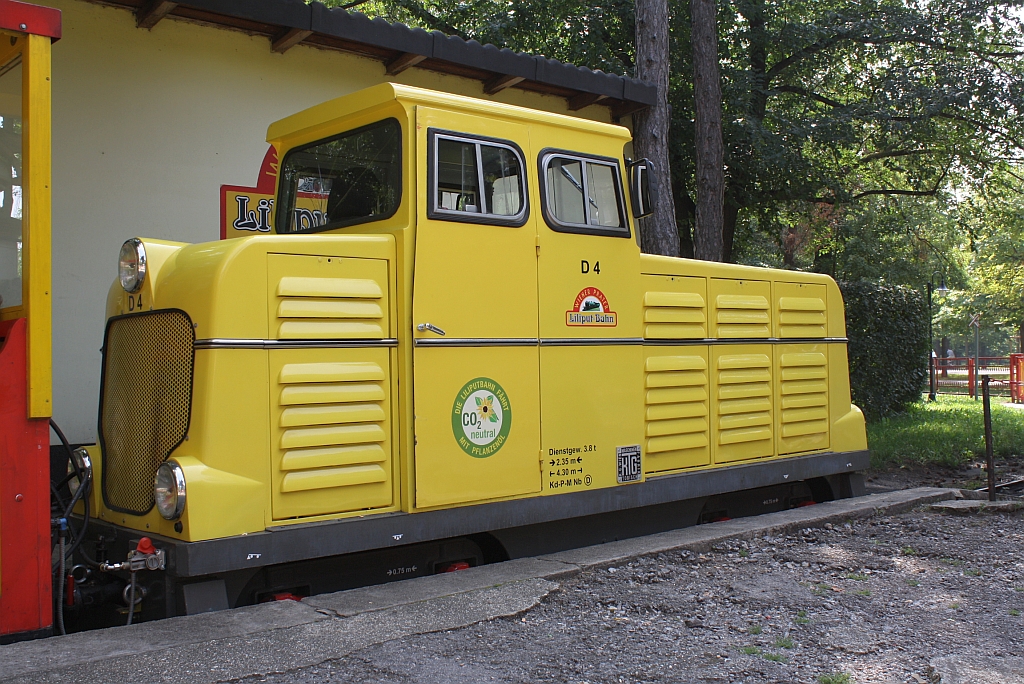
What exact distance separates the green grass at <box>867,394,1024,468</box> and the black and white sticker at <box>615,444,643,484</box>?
5.91 m

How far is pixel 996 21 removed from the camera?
15.8 meters

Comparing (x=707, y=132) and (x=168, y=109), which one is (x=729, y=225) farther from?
(x=168, y=109)

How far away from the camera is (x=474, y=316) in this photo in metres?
5.04

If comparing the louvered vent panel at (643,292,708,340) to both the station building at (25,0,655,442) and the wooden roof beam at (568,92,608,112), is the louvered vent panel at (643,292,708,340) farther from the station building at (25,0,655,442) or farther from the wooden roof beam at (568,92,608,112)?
the wooden roof beam at (568,92,608,112)

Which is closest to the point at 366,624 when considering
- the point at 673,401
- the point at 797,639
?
the point at 797,639

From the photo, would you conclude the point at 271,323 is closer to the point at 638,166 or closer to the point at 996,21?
the point at 638,166

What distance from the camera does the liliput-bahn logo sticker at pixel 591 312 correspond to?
18.2ft

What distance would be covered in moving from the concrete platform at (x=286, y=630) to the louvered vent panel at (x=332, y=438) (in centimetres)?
49

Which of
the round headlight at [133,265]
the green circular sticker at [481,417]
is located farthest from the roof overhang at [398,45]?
the green circular sticker at [481,417]

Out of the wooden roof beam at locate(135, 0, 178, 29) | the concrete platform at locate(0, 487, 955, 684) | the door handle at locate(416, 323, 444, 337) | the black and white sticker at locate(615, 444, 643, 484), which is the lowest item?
the concrete platform at locate(0, 487, 955, 684)

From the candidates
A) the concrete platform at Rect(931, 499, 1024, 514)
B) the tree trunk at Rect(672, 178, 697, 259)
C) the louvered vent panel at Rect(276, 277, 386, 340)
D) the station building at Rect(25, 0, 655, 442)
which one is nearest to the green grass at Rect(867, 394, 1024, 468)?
the concrete platform at Rect(931, 499, 1024, 514)

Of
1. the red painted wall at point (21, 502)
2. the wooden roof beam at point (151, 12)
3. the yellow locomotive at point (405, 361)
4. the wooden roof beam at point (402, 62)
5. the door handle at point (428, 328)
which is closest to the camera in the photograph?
the red painted wall at point (21, 502)

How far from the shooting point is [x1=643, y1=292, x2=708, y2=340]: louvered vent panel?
6.14 meters

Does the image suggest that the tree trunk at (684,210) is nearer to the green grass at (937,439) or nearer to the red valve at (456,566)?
the green grass at (937,439)
